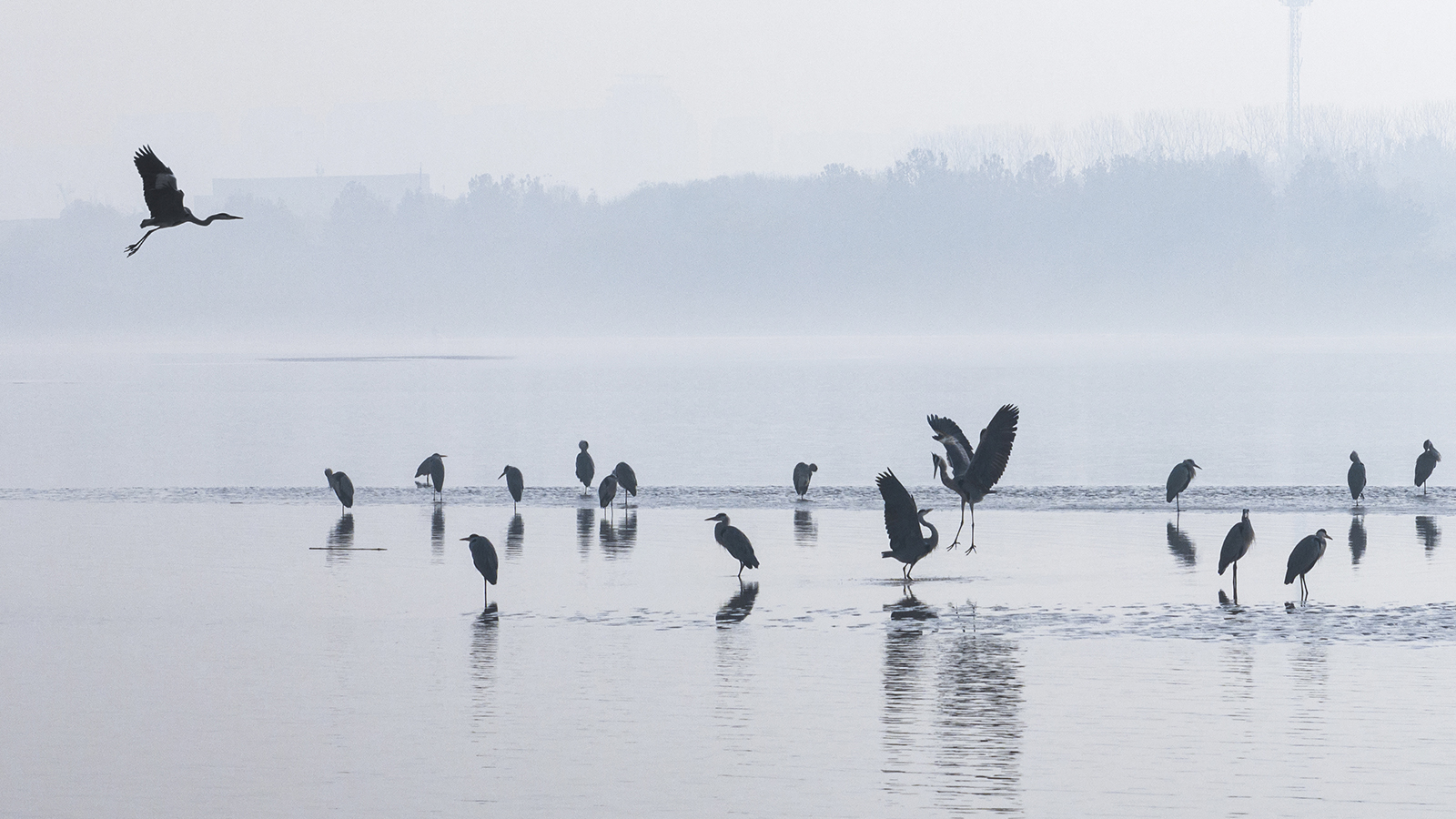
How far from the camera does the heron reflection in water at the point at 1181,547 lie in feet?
68.7

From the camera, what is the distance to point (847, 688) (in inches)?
538

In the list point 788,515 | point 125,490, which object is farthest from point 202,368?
point 788,515

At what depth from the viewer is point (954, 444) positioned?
2198 centimetres

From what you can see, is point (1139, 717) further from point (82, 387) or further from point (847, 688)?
point (82, 387)

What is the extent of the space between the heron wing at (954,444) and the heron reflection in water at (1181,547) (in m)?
2.65

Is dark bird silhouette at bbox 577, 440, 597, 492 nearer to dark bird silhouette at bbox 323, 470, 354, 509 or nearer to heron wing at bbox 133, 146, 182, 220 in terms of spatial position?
dark bird silhouette at bbox 323, 470, 354, 509

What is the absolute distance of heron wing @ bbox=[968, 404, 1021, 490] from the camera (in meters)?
20.0

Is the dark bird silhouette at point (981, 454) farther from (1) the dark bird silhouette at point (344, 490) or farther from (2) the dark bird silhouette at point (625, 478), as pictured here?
(1) the dark bird silhouette at point (344, 490)

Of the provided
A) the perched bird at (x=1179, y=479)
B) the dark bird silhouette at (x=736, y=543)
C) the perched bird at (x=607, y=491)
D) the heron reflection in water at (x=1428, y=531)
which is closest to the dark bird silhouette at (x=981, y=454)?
the dark bird silhouette at (x=736, y=543)

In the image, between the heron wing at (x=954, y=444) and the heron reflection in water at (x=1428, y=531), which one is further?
the heron reflection in water at (x=1428, y=531)

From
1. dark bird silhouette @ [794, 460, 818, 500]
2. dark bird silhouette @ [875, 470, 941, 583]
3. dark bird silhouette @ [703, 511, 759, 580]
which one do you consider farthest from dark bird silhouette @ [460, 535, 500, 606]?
dark bird silhouette @ [794, 460, 818, 500]

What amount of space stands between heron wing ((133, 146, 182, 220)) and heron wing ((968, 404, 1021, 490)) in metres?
11.1

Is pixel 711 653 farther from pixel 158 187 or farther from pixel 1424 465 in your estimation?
pixel 1424 465

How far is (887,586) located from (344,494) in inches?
453
